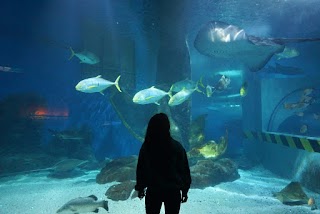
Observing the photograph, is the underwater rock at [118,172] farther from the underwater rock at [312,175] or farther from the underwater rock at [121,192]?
the underwater rock at [312,175]

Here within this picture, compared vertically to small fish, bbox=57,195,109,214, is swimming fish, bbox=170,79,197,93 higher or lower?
higher

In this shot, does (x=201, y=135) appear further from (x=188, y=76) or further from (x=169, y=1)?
(x=169, y=1)

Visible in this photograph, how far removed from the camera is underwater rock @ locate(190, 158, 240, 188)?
24.7 feet

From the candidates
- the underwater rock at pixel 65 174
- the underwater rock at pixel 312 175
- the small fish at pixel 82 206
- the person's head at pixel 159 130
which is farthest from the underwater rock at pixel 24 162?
the underwater rock at pixel 312 175

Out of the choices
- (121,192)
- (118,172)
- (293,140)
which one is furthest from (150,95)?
(293,140)

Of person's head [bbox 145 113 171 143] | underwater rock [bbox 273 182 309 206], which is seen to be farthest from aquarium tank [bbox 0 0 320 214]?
person's head [bbox 145 113 171 143]

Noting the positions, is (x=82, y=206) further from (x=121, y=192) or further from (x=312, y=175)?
(x=312, y=175)

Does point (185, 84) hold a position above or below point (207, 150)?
above

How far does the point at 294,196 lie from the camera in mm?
5969

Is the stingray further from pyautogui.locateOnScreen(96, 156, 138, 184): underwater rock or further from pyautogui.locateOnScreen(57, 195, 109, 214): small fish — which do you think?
pyautogui.locateOnScreen(57, 195, 109, 214): small fish

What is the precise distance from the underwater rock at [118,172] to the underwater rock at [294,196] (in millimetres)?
4194

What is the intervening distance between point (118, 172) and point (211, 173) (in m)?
3.03

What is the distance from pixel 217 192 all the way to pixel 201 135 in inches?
152

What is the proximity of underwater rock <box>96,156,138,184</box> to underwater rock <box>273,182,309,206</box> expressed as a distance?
4.19 meters
